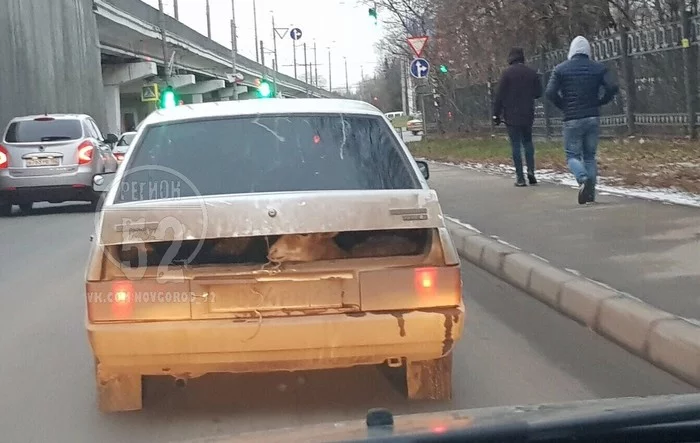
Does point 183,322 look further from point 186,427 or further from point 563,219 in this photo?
point 563,219

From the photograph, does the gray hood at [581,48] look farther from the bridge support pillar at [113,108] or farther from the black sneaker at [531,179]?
the bridge support pillar at [113,108]

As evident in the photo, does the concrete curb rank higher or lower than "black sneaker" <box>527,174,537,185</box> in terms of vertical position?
lower

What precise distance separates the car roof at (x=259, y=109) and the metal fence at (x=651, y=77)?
13395mm

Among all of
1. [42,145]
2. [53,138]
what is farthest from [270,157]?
[53,138]

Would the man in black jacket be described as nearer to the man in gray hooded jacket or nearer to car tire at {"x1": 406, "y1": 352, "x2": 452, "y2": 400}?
the man in gray hooded jacket

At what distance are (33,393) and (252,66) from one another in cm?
7679

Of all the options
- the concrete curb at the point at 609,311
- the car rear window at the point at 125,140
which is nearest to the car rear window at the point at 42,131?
the car rear window at the point at 125,140

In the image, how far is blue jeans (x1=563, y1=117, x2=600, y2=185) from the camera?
11219 millimetres

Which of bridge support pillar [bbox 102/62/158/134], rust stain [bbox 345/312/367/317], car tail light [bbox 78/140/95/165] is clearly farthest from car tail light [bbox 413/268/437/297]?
bridge support pillar [bbox 102/62/158/134]

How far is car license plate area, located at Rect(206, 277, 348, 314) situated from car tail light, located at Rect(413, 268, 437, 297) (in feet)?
1.02

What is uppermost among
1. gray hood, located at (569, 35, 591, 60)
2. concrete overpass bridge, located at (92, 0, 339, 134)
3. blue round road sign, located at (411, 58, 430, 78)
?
concrete overpass bridge, located at (92, 0, 339, 134)

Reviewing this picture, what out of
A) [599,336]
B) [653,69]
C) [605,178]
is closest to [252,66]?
[653,69]

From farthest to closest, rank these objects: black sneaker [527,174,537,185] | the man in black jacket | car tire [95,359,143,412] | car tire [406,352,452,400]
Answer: black sneaker [527,174,537,185], the man in black jacket, car tire [406,352,452,400], car tire [95,359,143,412]

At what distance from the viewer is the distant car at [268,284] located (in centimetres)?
A: 439
